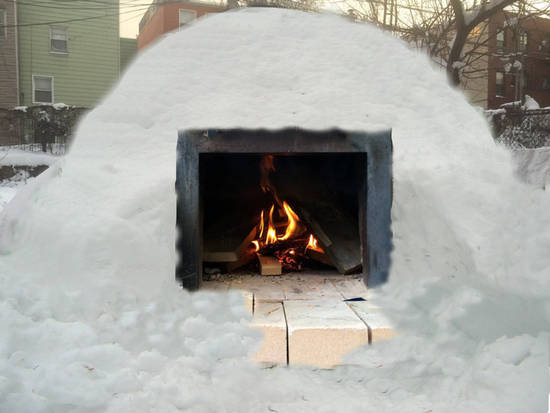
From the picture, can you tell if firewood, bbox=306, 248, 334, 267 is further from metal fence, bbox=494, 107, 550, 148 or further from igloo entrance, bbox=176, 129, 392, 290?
metal fence, bbox=494, 107, 550, 148

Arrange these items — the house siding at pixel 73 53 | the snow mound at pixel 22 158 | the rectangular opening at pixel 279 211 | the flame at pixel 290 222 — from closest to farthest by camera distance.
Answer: the rectangular opening at pixel 279 211 < the flame at pixel 290 222 < the snow mound at pixel 22 158 < the house siding at pixel 73 53

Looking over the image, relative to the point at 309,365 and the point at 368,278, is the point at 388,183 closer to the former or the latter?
the point at 368,278

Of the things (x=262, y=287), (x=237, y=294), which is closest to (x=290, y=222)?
(x=262, y=287)

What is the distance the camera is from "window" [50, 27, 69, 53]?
16641 mm

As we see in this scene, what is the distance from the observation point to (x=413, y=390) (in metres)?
1.91

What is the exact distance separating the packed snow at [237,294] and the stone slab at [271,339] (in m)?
0.06

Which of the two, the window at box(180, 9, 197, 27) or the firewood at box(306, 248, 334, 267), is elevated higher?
the window at box(180, 9, 197, 27)

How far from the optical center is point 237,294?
8.88 ft

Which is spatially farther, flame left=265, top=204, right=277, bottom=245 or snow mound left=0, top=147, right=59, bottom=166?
snow mound left=0, top=147, right=59, bottom=166

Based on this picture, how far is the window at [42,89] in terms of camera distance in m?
16.3

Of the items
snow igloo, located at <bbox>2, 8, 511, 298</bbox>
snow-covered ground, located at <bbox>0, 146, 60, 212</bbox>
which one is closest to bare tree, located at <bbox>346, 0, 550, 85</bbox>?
snow igloo, located at <bbox>2, 8, 511, 298</bbox>

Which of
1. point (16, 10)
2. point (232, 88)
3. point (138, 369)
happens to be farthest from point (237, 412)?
point (16, 10)

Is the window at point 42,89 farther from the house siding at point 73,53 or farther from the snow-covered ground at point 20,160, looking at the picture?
the snow-covered ground at point 20,160

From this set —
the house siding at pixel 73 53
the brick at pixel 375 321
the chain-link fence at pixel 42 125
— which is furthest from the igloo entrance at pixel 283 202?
the house siding at pixel 73 53
